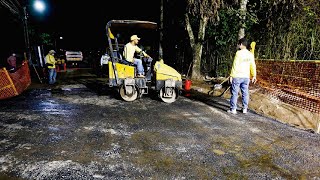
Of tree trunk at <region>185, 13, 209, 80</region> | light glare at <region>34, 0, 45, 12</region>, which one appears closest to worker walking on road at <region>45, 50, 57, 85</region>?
light glare at <region>34, 0, 45, 12</region>

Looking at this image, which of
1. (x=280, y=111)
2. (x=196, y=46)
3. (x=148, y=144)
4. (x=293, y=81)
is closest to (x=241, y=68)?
(x=280, y=111)

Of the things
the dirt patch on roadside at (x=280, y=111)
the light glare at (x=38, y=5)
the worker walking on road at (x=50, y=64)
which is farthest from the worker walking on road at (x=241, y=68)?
the light glare at (x=38, y=5)

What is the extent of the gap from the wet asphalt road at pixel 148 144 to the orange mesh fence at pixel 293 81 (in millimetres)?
1873

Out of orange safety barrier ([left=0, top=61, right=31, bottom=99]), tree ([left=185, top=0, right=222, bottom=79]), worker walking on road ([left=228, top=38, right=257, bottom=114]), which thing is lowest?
orange safety barrier ([left=0, top=61, right=31, bottom=99])

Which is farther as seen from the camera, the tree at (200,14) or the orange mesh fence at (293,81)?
the tree at (200,14)

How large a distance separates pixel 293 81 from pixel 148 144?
20.5ft

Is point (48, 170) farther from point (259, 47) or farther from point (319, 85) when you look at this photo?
point (259, 47)

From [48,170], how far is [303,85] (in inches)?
306

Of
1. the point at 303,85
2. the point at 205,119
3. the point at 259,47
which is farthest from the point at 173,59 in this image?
the point at 205,119

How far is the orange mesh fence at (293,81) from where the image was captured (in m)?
7.07

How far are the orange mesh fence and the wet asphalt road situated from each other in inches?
73.7

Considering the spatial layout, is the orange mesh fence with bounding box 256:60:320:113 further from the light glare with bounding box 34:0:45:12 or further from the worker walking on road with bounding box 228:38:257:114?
the light glare with bounding box 34:0:45:12

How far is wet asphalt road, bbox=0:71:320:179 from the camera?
340 cm

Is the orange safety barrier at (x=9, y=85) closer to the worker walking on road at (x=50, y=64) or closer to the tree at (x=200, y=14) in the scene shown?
the worker walking on road at (x=50, y=64)
